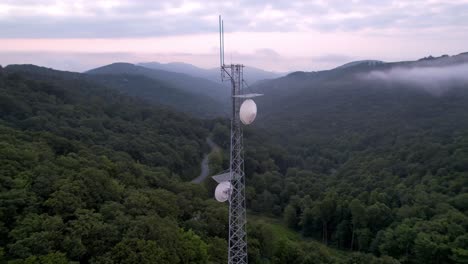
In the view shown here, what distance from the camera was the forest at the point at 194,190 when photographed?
72.3 feet

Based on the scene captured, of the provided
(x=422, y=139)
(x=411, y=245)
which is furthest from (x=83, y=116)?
(x=422, y=139)

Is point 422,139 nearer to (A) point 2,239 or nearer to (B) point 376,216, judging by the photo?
(B) point 376,216

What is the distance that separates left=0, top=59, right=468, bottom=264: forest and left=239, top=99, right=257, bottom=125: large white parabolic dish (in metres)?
11.5

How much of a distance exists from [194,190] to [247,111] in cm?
2493

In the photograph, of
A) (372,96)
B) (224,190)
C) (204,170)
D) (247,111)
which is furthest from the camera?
(372,96)

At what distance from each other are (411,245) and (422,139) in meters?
44.7

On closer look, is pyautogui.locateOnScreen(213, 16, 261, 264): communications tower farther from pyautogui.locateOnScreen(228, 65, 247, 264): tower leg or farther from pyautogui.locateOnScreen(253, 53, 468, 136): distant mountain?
pyautogui.locateOnScreen(253, 53, 468, 136): distant mountain

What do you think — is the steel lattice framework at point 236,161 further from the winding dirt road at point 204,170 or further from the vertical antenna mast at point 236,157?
the winding dirt road at point 204,170

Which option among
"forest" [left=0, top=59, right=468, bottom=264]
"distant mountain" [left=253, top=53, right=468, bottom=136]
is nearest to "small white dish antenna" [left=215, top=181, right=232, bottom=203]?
"forest" [left=0, top=59, right=468, bottom=264]

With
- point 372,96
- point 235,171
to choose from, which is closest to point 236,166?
point 235,171

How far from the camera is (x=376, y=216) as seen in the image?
41156 millimetres

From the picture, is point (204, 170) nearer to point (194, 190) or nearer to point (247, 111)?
point (194, 190)

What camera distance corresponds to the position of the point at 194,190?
122 feet

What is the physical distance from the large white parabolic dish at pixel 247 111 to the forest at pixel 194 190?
11.5 metres
